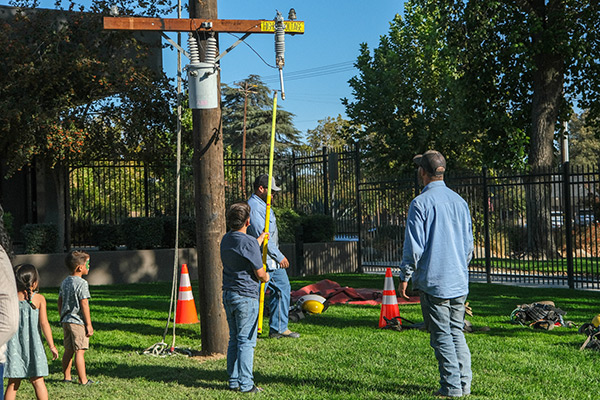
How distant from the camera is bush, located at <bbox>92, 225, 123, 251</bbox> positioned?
16.8 metres

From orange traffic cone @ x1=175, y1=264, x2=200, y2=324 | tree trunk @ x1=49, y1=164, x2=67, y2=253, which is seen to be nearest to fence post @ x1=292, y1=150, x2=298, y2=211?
tree trunk @ x1=49, y1=164, x2=67, y2=253

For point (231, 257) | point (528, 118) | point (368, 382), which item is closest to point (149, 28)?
point (231, 257)

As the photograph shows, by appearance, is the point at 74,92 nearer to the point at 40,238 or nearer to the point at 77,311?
the point at 40,238

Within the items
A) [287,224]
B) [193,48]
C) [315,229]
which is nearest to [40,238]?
[287,224]

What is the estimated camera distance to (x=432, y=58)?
33969mm

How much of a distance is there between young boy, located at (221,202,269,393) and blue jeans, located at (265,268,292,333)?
218cm

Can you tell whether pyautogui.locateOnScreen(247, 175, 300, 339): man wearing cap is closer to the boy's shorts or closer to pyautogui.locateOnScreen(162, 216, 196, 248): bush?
the boy's shorts

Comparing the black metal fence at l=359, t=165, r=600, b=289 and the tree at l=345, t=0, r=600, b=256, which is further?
the tree at l=345, t=0, r=600, b=256

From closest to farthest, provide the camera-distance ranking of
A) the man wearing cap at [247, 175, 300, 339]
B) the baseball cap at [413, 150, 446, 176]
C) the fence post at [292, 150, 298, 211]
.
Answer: the baseball cap at [413, 150, 446, 176]
the man wearing cap at [247, 175, 300, 339]
the fence post at [292, 150, 298, 211]

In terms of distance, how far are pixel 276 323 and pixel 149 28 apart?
12.4ft

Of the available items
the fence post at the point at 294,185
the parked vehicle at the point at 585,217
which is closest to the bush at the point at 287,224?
the fence post at the point at 294,185

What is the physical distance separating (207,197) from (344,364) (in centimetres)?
231

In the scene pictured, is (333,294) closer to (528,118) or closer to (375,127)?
(528,118)

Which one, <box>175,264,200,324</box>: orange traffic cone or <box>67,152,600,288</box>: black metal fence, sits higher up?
<box>67,152,600,288</box>: black metal fence
